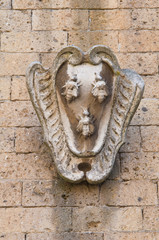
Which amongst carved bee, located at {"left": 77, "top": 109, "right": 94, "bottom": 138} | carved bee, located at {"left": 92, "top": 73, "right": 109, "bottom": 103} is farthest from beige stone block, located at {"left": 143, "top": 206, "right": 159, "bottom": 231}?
carved bee, located at {"left": 92, "top": 73, "right": 109, "bottom": 103}

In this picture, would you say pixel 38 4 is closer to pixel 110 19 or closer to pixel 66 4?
pixel 66 4

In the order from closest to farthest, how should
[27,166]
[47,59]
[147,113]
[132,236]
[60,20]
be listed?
[132,236]
[27,166]
[147,113]
[47,59]
[60,20]

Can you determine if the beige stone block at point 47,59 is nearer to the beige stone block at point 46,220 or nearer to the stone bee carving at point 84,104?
the stone bee carving at point 84,104

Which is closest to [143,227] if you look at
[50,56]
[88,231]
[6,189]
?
[88,231]

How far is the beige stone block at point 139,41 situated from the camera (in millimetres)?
4391

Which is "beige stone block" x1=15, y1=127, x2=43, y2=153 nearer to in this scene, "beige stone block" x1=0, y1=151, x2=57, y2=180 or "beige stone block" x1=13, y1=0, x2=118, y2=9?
"beige stone block" x1=0, y1=151, x2=57, y2=180

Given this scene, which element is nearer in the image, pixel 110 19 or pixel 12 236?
pixel 12 236

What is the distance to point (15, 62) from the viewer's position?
14.3 feet

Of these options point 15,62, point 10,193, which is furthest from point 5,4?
point 10,193

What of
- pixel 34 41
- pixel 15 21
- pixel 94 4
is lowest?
pixel 34 41

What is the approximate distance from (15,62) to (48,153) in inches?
34.0

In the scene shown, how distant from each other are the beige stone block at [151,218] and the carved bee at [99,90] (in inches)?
33.9

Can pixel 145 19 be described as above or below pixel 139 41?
above

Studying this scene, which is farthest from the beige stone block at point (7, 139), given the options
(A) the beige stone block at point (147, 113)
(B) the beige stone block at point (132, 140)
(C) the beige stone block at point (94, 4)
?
(C) the beige stone block at point (94, 4)
